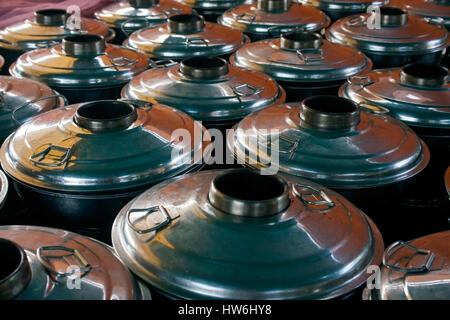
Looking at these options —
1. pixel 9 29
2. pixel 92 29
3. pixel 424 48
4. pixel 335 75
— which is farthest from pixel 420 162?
pixel 9 29

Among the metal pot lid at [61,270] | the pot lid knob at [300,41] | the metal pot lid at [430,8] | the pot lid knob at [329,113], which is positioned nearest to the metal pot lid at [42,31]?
the pot lid knob at [300,41]

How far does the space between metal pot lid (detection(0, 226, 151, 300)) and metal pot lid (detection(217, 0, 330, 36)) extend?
336cm

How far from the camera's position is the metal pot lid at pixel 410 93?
3.21 m

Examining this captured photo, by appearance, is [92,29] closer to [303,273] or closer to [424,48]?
[424,48]

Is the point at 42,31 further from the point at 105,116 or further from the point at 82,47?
the point at 105,116

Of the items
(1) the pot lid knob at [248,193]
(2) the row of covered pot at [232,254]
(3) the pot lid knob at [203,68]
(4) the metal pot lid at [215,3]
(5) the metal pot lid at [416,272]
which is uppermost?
(4) the metal pot lid at [215,3]

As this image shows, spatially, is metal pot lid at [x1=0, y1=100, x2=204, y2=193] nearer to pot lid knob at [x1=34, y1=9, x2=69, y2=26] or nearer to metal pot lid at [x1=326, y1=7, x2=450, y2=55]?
pot lid knob at [x1=34, y1=9, x2=69, y2=26]

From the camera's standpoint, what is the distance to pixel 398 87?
3447mm

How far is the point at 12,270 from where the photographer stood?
71.0 inches

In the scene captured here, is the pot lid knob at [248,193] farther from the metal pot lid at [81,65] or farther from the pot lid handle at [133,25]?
the pot lid handle at [133,25]

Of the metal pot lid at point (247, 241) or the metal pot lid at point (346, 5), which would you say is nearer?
the metal pot lid at point (247, 241)

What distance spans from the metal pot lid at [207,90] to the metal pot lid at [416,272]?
1526 mm

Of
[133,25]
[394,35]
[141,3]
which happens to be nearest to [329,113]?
[394,35]

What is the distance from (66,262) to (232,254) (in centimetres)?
59
